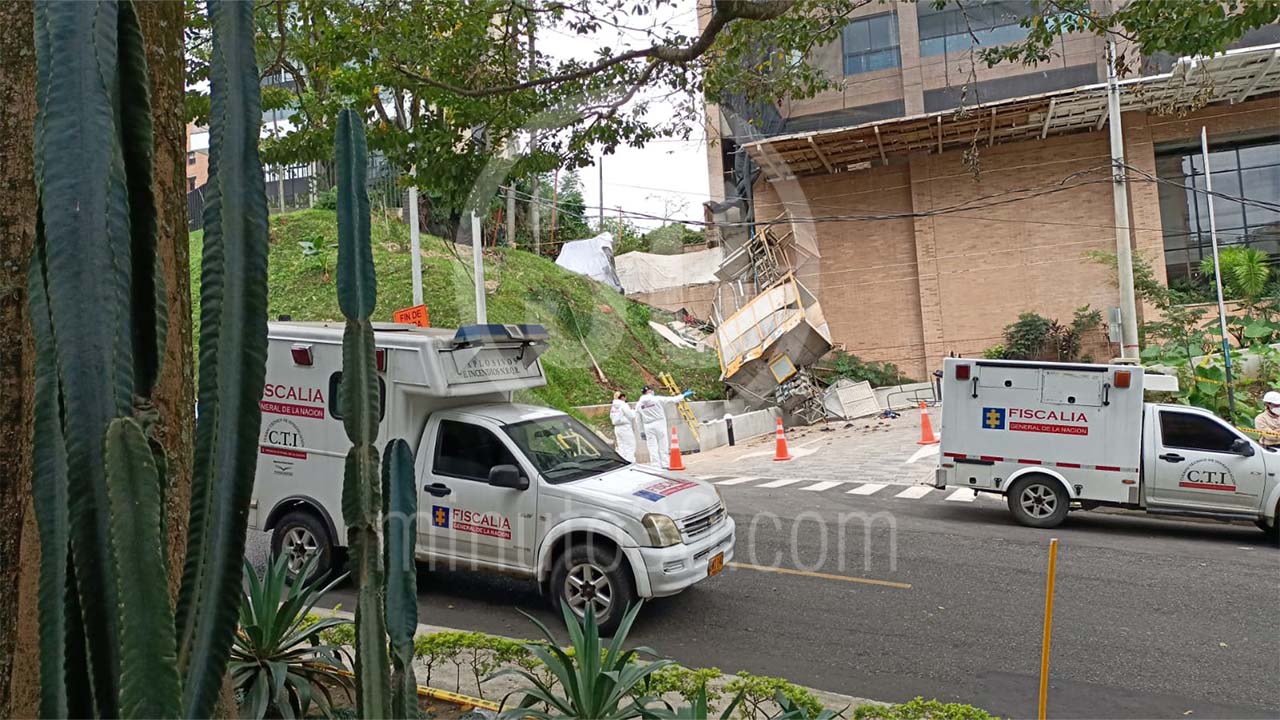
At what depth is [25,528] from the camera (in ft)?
7.28

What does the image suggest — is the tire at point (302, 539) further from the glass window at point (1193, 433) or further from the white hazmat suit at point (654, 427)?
the glass window at point (1193, 433)

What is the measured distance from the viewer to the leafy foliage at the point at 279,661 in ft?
12.2

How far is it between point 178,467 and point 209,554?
3.72 feet

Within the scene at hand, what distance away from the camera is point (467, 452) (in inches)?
273

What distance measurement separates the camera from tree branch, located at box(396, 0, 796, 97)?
6418 mm

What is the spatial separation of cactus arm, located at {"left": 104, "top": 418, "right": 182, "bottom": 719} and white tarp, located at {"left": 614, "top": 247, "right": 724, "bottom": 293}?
31.6 meters

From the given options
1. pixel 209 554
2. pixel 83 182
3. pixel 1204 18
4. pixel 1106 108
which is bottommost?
pixel 209 554

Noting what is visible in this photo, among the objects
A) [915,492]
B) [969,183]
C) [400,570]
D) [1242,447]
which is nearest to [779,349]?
[969,183]

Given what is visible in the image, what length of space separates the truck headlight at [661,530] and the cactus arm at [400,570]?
369 centimetres

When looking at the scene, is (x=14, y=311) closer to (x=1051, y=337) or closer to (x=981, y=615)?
(x=981, y=615)

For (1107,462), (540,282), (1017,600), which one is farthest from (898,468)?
(540,282)

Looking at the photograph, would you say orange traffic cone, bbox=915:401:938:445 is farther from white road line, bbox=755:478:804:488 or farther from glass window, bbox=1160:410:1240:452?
glass window, bbox=1160:410:1240:452

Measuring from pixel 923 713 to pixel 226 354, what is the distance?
11.8ft

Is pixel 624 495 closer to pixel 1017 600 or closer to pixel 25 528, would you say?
pixel 1017 600
